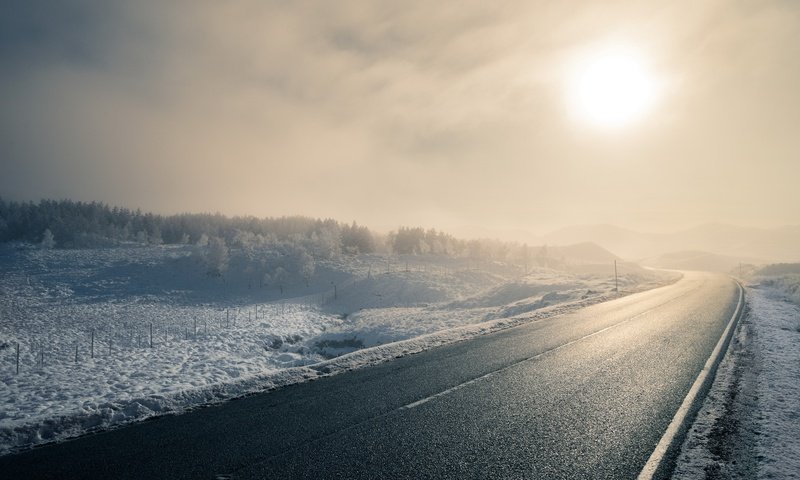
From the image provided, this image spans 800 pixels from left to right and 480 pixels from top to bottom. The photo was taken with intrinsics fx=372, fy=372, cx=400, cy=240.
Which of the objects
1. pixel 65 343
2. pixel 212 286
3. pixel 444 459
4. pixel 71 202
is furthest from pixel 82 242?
pixel 444 459

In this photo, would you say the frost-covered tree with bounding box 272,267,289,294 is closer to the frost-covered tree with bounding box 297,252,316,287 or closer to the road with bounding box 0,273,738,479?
the frost-covered tree with bounding box 297,252,316,287

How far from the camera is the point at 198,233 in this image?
418 ft

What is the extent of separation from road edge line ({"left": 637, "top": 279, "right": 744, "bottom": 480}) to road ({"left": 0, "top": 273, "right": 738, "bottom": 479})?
122 millimetres

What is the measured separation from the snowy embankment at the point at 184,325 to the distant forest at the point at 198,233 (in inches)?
581

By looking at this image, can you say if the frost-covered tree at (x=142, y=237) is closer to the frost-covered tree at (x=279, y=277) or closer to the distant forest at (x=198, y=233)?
the distant forest at (x=198, y=233)

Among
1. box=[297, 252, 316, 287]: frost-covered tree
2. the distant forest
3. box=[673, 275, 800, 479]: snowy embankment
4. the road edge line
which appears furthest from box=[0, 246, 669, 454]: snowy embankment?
the distant forest

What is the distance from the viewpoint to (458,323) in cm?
3053

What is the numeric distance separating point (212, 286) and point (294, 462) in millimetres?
73892

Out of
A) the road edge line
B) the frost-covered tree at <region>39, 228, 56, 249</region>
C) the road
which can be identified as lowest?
the road

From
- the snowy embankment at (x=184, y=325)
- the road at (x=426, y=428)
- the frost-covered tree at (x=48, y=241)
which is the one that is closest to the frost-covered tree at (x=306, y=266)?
the snowy embankment at (x=184, y=325)

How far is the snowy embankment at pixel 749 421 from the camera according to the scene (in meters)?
4.85

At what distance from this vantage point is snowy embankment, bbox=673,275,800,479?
485cm

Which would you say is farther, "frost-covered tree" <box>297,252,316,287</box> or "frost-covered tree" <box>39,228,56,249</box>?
"frost-covered tree" <box>39,228,56,249</box>

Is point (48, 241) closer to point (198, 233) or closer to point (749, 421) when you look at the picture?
point (198, 233)
